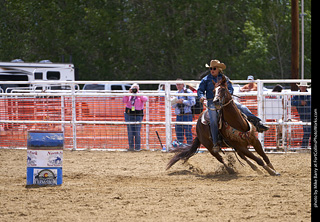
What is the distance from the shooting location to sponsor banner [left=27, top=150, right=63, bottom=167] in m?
8.06

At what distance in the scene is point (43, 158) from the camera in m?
8.08

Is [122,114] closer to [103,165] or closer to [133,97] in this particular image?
[133,97]

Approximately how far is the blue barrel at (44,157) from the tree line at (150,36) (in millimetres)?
23365

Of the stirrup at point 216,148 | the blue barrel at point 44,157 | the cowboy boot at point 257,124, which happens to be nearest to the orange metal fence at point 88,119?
the cowboy boot at point 257,124

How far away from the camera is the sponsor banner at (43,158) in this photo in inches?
317

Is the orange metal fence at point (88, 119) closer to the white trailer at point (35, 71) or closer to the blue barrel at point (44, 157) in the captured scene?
the blue barrel at point (44, 157)

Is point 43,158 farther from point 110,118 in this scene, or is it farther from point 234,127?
point 110,118

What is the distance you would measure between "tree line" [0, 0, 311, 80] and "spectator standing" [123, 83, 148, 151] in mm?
17475

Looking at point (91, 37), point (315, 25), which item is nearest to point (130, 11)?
point (91, 37)

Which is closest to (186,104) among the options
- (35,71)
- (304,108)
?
(304,108)

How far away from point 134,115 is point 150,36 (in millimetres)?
23096

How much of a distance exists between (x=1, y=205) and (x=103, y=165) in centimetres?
450

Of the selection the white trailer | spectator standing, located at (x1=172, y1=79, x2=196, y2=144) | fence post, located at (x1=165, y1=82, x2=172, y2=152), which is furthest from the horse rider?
the white trailer

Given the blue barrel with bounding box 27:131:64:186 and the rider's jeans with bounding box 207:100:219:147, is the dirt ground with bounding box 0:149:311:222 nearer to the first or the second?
A: the blue barrel with bounding box 27:131:64:186
